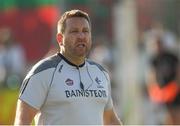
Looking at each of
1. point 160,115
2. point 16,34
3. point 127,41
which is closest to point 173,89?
point 160,115

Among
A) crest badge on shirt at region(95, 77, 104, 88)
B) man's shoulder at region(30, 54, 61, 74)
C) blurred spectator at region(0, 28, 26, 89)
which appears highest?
man's shoulder at region(30, 54, 61, 74)

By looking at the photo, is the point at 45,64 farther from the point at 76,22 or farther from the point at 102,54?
the point at 102,54

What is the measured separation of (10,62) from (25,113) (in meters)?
12.4

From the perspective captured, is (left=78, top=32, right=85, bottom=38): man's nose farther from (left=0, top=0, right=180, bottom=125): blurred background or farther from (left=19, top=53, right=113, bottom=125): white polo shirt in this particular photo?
(left=0, top=0, right=180, bottom=125): blurred background

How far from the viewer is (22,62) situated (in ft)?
67.4

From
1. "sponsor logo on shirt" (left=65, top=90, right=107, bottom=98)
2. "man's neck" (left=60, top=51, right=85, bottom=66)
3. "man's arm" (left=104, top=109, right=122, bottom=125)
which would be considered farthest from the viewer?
"man's arm" (left=104, top=109, right=122, bottom=125)

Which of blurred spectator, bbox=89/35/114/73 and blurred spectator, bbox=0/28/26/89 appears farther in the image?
blurred spectator, bbox=89/35/114/73

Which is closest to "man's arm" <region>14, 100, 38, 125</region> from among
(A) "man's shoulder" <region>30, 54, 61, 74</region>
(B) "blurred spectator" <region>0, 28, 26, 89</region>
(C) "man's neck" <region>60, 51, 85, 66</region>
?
(A) "man's shoulder" <region>30, 54, 61, 74</region>

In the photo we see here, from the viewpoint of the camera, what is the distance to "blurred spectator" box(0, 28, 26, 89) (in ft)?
62.5

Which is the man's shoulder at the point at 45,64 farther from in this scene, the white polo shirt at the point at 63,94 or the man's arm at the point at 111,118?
the man's arm at the point at 111,118

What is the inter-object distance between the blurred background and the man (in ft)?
23.9

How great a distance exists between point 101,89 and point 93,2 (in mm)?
15604

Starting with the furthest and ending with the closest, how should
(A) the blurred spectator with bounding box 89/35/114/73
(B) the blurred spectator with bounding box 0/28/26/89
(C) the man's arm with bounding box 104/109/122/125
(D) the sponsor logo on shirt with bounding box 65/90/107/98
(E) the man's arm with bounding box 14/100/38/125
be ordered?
(A) the blurred spectator with bounding box 89/35/114/73, (B) the blurred spectator with bounding box 0/28/26/89, (C) the man's arm with bounding box 104/109/122/125, (D) the sponsor logo on shirt with bounding box 65/90/107/98, (E) the man's arm with bounding box 14/100/38/125

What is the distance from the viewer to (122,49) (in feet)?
57.3
